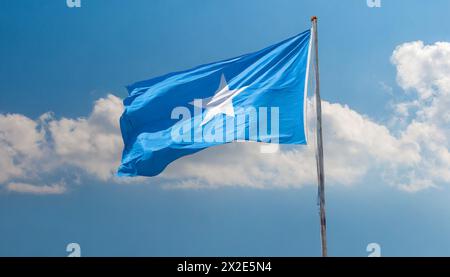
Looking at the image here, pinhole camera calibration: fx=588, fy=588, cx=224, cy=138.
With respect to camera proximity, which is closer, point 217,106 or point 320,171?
point 320,171

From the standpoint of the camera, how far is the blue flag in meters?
21.6

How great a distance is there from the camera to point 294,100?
71.3 feet

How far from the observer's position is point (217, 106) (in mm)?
22516

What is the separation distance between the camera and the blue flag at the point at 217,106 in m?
21.6

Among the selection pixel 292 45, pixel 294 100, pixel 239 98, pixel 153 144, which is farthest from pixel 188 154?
pixel 292 45

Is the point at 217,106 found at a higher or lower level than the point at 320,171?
higher
